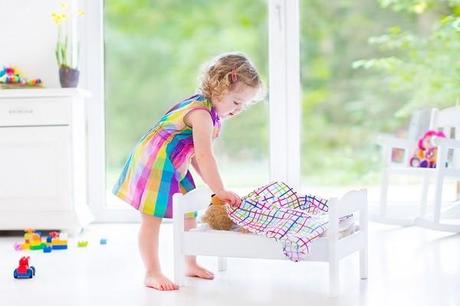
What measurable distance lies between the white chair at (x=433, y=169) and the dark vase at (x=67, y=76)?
1.49m

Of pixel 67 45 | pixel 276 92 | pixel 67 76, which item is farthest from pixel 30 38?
pixel 276 92

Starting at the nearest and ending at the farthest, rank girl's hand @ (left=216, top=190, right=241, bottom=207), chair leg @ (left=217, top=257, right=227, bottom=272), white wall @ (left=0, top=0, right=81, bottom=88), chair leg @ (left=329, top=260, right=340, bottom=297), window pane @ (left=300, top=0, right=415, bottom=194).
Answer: chair leg @ (left=329, top=260, right=340, bottom=297) < girl's hand @ (left=216, top=190, right=241, bottom=207) < chair leg @ (left=217, top=257, right=227, bottom=272) < white wall @ (left=0, top=0, right=81, bottom=88) < window pane @ (left=300, top=0, right=415, bottom=194)

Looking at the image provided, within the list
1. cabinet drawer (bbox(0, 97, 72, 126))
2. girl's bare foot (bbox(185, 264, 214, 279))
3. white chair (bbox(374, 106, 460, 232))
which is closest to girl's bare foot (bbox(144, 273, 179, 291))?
girl's bare foot (bbox(185, 264, 214, 279))

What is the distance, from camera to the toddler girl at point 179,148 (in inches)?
86.7

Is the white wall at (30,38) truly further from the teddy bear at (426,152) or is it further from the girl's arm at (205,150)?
the teddy bear at (426,152)

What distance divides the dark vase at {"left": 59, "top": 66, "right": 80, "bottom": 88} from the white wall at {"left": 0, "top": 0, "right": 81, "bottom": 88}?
170 millimetres

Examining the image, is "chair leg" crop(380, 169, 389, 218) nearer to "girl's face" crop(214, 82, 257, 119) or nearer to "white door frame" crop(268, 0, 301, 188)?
"white door frame" crop(268, 0, 301, 188)

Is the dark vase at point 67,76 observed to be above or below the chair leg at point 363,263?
above

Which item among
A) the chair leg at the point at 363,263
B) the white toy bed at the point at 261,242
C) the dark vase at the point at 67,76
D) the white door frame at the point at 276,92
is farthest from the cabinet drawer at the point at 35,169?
the chair leg at the point at 363,263

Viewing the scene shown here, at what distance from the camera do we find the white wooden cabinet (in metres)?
3.37

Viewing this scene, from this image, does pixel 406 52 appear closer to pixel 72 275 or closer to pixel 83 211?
pixel 83 211

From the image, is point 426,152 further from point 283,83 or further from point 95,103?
point 95,103

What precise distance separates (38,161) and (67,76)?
0.43m

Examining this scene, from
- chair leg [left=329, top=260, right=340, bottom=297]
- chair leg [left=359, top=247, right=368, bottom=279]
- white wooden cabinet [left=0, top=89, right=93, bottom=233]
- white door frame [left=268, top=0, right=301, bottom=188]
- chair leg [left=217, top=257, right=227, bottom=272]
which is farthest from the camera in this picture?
white door frame [left=268, top=0, right=301, bottom=188]
